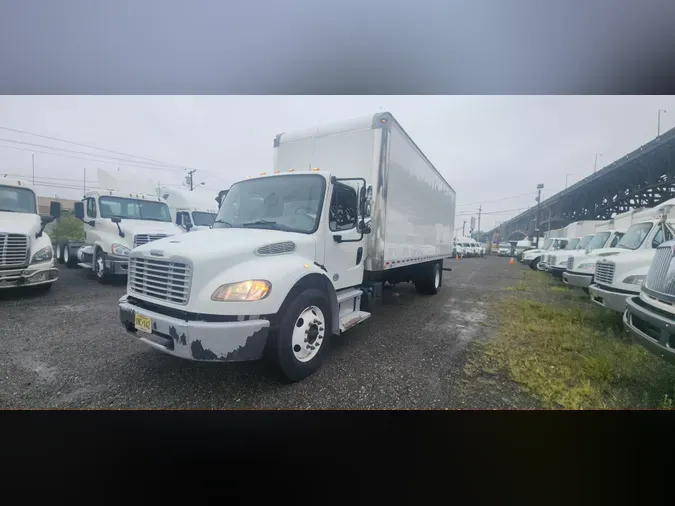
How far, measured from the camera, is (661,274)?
164cm

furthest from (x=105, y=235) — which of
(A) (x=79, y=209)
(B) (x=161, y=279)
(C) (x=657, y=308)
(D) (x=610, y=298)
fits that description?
(C) (x=657, y=308)

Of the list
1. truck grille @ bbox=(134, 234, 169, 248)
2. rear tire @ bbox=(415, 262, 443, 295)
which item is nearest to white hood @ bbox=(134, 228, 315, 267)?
truck grille @ bbox=(134, 234, 169, 248)

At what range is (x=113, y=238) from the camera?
2488 mm

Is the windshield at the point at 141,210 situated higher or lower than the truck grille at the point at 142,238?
higher

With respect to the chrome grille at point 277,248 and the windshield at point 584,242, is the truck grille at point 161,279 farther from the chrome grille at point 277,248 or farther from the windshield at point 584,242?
the windshield at point 584,242

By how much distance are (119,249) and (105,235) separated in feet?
0.81

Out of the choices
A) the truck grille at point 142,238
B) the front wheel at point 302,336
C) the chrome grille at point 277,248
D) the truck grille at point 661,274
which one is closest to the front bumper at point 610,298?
the truck grille at point 661,274

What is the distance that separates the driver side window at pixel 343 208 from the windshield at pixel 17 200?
7.38ft

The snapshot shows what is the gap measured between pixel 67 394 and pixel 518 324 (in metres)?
2.90

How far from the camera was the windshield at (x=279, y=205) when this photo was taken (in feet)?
6.88

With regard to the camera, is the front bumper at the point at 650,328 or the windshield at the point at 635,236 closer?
the front bumper at the point at 650,328

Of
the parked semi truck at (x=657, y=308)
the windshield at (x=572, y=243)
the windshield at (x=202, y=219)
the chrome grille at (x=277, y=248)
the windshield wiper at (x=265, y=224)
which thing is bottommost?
the parked semi truck at (x=657, y=308)

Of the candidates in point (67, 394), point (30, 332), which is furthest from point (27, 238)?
point (67, 394)
